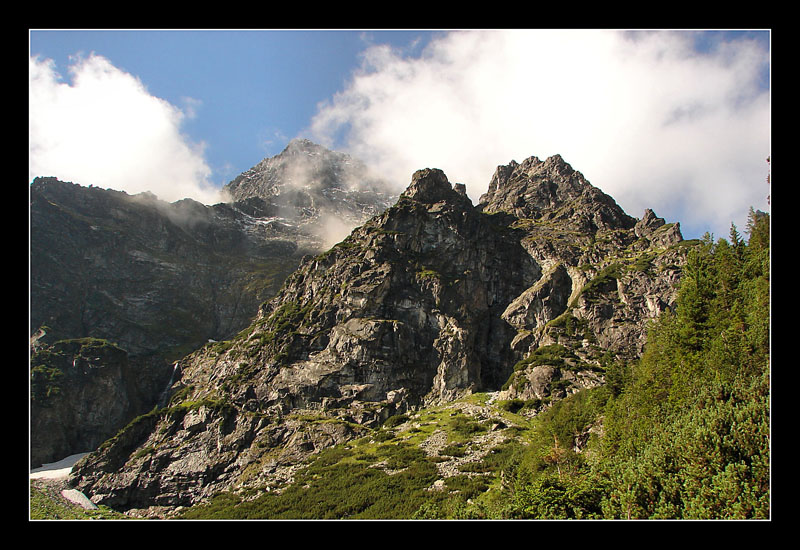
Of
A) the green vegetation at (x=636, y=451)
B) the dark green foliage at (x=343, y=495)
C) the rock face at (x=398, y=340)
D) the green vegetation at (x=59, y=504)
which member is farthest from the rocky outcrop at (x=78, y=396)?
the green vegetation at (x=636, y=451)

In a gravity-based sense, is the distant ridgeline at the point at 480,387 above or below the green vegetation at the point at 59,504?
above

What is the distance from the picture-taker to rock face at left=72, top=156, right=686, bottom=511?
400 ft

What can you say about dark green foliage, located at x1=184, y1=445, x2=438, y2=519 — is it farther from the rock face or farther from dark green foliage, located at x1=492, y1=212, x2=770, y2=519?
dark green foliage, located at x1=492, y1=212, x2=770, y2=519

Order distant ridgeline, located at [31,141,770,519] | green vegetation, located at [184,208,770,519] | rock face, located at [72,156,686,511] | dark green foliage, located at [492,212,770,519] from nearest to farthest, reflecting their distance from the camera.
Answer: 1. dark green foliage, located at [492,212,770,519]
2. green vegetation, located at [184,208,770,519]
3. distant ridgeline, located at [31,141,770,519]
4. rock face, located at [72,156,686,511]

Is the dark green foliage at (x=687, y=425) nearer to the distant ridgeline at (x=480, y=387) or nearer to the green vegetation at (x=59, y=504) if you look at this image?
the distant ridgeline at (x=480, y=387)

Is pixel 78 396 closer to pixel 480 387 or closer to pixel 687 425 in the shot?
pixel 480 387

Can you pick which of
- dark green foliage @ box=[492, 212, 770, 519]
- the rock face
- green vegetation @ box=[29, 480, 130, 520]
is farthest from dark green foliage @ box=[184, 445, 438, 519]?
green vegetation @ box=[29, 480, 130, 520]

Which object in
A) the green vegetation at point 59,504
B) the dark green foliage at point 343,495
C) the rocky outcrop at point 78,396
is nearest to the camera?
the dark green foliage at point 343,495

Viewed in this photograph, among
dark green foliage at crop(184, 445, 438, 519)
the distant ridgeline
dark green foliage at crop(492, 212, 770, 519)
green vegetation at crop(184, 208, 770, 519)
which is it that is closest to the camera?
dark green foliage at crop(492, 212, 770, 519)

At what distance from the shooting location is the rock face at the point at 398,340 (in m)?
122
